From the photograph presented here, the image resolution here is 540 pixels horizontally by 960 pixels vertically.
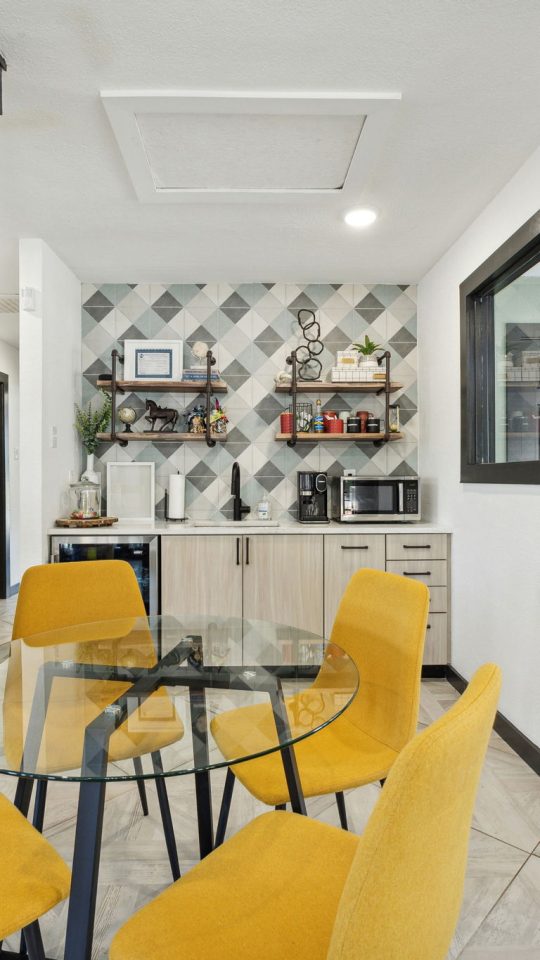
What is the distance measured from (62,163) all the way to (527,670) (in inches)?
113

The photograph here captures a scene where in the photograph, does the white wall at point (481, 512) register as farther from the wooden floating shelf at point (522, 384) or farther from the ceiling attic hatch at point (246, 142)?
the ceiling attic hatch at point (246, 142)

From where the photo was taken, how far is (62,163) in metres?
2.39

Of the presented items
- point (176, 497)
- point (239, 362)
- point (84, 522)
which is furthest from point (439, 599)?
point (84, 522)

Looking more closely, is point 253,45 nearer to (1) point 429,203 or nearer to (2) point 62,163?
(2) point 62,163

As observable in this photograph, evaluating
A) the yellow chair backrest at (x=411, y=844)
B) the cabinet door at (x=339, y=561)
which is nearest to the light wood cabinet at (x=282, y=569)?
the cabinet door at (x=339, y=561)

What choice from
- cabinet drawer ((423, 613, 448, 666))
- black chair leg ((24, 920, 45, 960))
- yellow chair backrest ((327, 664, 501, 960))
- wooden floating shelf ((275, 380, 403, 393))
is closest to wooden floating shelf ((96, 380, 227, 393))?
wooden floating shelf ((275, 380, 403, 393))

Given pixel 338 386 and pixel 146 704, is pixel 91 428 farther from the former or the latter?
pixel 146 704

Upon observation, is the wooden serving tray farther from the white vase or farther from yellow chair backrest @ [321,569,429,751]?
yellow chair backrest @ [321,569,429,751]

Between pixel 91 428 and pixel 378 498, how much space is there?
1.88m

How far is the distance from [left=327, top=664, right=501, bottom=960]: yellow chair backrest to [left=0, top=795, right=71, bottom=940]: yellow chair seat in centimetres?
58

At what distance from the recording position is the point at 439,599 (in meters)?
3.31

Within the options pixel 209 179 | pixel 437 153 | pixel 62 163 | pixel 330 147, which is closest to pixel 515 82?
pixel 437 153

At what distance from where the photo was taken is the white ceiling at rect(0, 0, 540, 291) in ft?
5.40

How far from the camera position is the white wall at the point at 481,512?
2369mm
